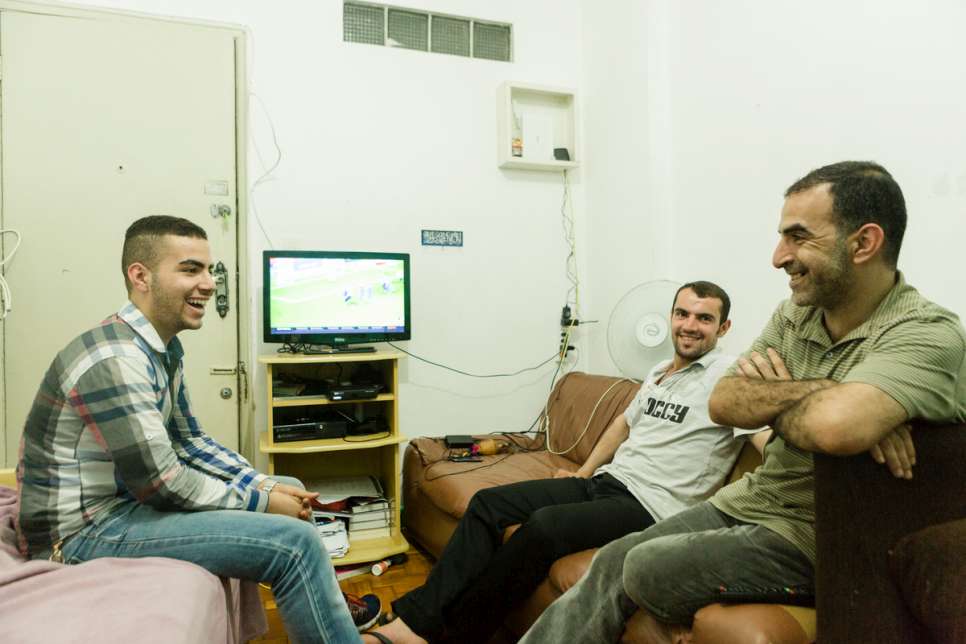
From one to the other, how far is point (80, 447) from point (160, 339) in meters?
0.31

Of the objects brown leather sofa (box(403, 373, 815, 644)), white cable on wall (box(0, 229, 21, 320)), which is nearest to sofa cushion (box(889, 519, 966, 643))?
brown leather sofa (box(403, 373, 815, 644))

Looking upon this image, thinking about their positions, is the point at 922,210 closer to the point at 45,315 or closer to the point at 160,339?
the point at 160,339

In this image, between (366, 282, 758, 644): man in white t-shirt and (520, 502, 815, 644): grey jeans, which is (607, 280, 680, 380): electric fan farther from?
(520, 502, 815, 644): grey jeans

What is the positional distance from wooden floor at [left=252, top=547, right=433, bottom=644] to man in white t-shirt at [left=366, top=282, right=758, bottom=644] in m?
0.57

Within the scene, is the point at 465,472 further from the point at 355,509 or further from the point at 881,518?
A: the point at 881,518

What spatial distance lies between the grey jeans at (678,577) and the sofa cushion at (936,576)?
282mm

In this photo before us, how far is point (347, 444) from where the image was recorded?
270cm

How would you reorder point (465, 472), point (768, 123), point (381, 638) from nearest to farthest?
1. point (381, 638)
2. point (768, 123)
3. point (465, 472)

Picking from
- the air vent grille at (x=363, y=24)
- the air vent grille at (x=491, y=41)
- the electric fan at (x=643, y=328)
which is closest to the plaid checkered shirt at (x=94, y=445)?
the electric fan at (x=643, y=328)

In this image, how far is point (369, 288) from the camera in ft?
9.63

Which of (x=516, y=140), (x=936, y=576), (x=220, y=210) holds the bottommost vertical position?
(x=936, y=576)

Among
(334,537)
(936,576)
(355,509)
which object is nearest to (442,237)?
(355,509)

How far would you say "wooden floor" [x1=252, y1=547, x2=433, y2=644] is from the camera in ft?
7.93

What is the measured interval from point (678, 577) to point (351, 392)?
170 centimetres
